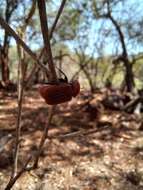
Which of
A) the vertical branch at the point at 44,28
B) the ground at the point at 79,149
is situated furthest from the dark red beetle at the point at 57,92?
the ground at the point at 79,149

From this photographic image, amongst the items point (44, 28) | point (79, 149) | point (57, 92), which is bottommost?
point (79, 149)

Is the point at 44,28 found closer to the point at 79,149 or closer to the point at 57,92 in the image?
the point at 57,92

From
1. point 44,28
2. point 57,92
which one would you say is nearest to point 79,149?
point 57,92

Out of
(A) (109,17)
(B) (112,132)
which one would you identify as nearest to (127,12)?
(A) (109,17)

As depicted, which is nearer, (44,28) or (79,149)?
(44,28)

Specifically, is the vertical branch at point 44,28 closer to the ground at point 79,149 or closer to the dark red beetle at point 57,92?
the dark red beetle at point 57,92

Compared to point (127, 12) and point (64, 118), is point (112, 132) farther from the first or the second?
point (127, 12)

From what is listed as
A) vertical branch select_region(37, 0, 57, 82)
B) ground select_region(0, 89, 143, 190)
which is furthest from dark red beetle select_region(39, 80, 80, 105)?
ground select_region(0, 89, 143, 190)

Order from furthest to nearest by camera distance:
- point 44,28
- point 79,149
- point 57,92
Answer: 1. point 79,149
2. point 57,92
3. point 44,28

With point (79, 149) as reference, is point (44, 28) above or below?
above
